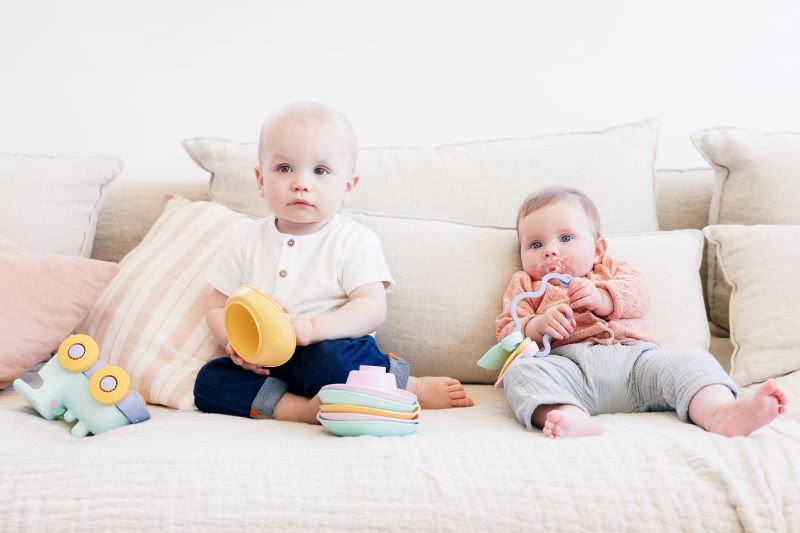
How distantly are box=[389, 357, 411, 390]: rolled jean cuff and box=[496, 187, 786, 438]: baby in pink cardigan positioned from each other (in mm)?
203

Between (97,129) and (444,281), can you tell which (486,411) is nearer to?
(444,281)

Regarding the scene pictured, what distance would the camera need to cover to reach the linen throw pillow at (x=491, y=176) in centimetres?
181

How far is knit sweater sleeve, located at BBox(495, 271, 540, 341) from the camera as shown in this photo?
149cm

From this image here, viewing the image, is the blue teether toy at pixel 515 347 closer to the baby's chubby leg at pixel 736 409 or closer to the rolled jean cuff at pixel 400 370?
the rolled jean cuff at pixel 400 370

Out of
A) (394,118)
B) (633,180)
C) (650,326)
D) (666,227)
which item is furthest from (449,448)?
(394,118)

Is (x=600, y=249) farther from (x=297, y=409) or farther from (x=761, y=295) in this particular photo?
(x=297, y=409)

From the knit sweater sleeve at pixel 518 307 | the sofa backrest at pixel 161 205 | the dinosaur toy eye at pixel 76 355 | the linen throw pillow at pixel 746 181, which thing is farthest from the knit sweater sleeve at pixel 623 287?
the dinosaur toy eye at pixel 76 355

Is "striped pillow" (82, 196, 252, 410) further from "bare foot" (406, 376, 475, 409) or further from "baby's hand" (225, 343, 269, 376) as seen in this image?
"bare foot" (406, 376, 475, 409)

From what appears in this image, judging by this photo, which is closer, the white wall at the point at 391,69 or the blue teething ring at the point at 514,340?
the blue teething ring at the point at 514,340

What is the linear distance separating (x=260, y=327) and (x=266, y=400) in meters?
0.25

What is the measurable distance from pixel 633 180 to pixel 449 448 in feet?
3.37

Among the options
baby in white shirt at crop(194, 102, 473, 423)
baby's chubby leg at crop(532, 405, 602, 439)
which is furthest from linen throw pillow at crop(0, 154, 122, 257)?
baby's chubby leg at crop(532, 405, 602, 439)

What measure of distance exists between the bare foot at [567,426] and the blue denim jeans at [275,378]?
376 mm

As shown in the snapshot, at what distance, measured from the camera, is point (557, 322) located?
1409 millimetres
